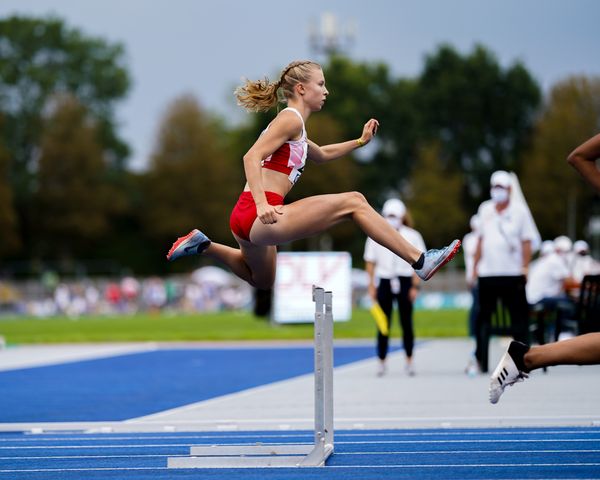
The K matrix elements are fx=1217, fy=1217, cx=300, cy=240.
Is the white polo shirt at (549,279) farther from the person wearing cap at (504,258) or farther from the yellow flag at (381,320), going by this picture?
the yellow flag at (381,320)

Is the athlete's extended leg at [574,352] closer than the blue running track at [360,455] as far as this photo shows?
Yes

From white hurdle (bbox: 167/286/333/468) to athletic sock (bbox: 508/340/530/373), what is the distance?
1.16m

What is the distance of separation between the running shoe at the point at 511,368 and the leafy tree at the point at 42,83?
226 feet

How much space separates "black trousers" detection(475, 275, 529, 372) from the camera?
1388 centimetres

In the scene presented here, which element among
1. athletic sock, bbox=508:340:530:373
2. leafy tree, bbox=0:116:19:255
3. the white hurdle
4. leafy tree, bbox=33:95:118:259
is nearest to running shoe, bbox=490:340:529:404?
athletic sock, bbox=508:340:530:373

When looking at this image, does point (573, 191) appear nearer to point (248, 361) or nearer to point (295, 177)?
point (248, 361)

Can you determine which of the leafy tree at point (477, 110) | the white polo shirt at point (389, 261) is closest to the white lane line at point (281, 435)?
the white polo shirt at point (389, 261)

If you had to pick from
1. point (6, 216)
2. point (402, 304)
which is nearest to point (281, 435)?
point (402, 304)

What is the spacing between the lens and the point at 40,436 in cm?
919

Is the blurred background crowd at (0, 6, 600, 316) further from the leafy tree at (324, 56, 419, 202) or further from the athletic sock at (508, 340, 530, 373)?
the athletic sock at (508, 340, 530, 373)

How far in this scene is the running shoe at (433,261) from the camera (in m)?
7.62

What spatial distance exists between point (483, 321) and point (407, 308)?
3.42ft

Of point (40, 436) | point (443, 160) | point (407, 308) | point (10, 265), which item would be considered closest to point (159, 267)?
point (10, 265)

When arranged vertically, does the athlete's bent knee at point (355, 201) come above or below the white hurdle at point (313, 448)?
above
